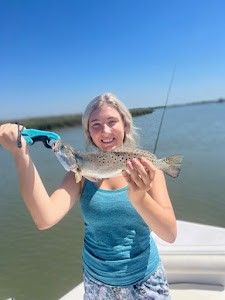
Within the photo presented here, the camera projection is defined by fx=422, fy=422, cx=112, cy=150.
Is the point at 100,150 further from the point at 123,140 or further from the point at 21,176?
the point at 21,176

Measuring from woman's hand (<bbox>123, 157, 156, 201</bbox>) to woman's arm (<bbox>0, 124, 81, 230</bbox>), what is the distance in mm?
467

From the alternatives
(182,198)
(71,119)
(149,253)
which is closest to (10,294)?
(149,253)

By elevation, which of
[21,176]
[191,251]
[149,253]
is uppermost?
[21,176]

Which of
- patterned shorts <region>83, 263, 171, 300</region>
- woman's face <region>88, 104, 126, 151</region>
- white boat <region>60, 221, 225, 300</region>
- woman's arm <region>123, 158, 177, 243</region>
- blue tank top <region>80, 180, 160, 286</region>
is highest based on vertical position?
woman's face <region>88, 104, 126, 151</region>

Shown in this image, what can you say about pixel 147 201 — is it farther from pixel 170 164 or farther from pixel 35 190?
pixel 35 190

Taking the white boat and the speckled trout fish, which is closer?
the speckled trout fish

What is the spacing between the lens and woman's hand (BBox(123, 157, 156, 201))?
236 centimetres

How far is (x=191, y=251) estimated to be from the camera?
425cm

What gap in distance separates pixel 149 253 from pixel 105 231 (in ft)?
1.03

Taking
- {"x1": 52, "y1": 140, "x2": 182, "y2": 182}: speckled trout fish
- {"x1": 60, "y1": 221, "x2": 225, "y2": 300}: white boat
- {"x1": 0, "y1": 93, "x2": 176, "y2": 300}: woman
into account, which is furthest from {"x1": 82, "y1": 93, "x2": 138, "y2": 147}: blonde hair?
{"x1": 60, "y1": 221, "x2": 225, "y2": 300}: white boat

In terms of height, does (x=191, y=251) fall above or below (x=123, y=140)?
below

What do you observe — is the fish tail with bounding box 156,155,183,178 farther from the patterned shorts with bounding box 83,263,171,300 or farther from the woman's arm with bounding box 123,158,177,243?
the patterned shorts with bounding box 83,263,171,300

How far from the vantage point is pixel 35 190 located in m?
2.44

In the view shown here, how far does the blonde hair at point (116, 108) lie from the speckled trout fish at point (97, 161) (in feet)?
0.73
